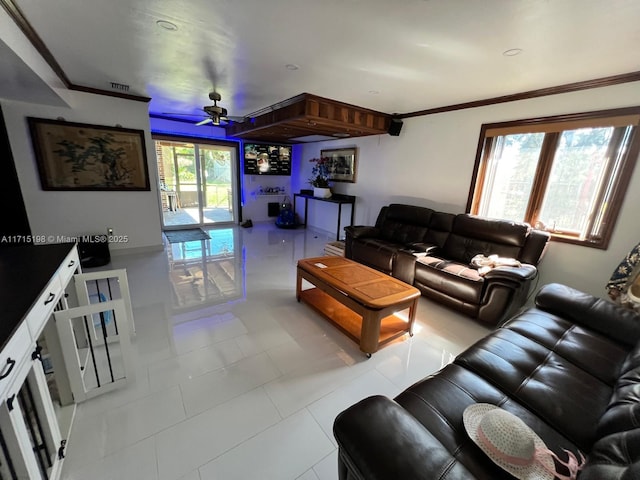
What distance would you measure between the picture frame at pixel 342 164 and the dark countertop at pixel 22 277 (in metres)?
4.46

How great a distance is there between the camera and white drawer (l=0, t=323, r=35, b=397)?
837mm

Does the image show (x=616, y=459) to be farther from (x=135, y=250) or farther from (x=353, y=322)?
(x=135, y=250)

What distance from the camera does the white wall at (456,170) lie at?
96.3 inches

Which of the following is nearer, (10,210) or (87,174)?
(10,210)

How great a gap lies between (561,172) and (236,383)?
12.3 ft

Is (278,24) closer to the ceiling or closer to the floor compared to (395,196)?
closer to the ceiling

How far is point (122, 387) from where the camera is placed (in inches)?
67.2

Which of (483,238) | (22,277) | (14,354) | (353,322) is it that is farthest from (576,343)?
(22,277)

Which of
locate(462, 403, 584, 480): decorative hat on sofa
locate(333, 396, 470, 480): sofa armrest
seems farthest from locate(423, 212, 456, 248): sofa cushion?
locate(333, 396, 470, 480): sofa armrest

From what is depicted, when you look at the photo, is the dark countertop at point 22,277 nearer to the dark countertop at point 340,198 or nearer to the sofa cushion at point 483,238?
the sofa cushion at point 483,238

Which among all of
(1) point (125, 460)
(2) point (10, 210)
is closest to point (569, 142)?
(1) point (125, 460)

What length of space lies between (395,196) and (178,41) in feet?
11.5

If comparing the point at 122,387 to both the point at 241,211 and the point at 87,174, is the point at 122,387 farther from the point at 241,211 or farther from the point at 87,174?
the point at 241,211

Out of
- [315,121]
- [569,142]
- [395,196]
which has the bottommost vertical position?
[395,196]
